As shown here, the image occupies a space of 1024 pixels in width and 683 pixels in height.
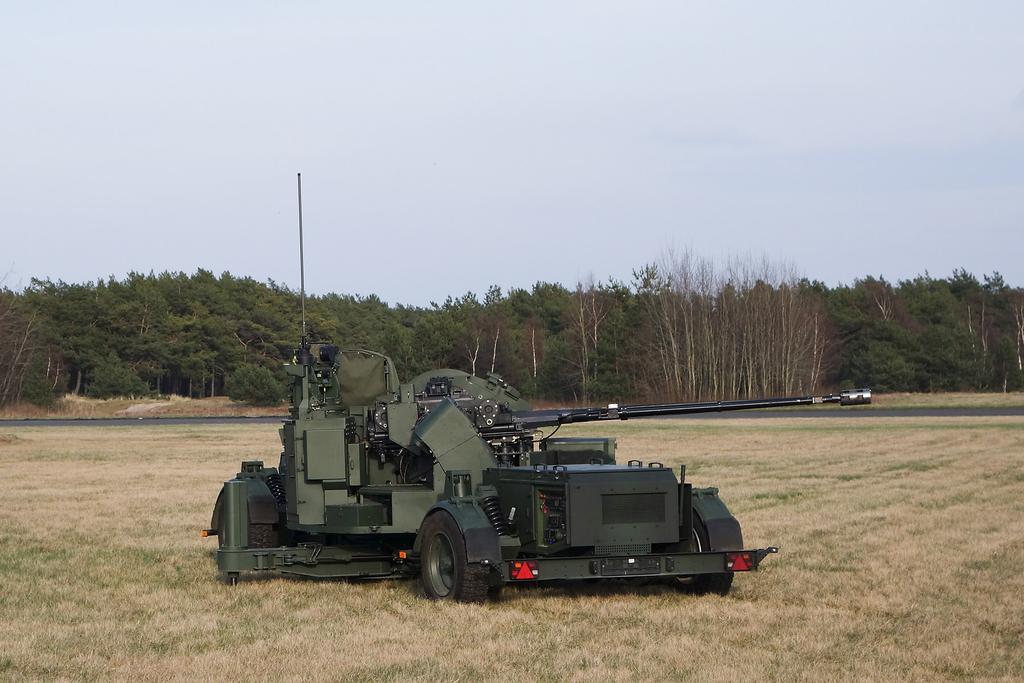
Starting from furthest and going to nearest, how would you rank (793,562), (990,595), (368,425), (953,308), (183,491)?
(953,308), (183,491), (793,562), (368,425), (990,595)

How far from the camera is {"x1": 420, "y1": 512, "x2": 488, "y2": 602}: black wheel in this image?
12423 mm

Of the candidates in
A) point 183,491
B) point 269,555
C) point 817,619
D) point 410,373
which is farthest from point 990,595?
point 410,373

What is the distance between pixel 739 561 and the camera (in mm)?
12883

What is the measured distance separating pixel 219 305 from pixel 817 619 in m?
106

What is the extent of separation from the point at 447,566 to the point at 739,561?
8.86ft

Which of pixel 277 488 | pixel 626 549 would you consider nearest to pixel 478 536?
pixel 626 549

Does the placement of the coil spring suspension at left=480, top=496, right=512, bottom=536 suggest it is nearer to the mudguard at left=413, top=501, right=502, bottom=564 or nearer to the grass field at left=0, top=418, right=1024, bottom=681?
the mudguard at left=413, top=501, right=502, bottom=564

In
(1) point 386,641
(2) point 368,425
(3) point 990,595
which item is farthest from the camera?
(2) point 368,425

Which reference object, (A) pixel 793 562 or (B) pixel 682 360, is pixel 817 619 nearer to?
(A) pixel 793 562

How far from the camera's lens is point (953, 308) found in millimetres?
107688

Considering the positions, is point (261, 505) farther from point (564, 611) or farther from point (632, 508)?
point (632, 508)

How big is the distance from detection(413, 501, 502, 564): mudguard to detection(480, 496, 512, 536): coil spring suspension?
7.8 inches

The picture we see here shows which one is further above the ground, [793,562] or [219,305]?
[219,305]

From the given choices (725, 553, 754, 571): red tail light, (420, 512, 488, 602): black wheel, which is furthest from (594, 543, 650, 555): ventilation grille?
(420, 512, 488, 602): black wheel
